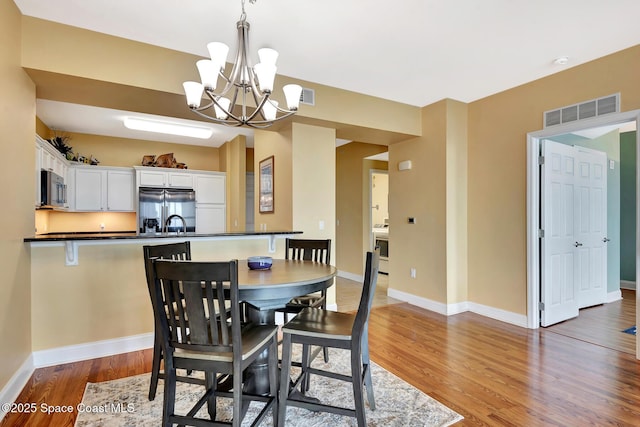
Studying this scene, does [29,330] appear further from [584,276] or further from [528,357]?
[584,276]

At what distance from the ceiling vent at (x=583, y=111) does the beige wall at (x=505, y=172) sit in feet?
0.21

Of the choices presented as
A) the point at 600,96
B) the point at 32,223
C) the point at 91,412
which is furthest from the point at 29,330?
the point at 600,96

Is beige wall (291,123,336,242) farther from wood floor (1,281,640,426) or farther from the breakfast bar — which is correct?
wood floor (1,281,640,426)

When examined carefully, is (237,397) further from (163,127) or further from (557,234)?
(163,127)

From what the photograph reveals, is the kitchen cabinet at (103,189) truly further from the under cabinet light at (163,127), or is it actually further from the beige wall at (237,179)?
the beige wall at (237,179)

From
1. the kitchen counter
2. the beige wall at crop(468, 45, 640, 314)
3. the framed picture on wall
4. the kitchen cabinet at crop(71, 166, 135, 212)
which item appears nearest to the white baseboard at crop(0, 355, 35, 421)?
the kitchen counter

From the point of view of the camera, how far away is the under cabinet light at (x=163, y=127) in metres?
5.00

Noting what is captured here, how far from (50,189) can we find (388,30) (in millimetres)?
4296

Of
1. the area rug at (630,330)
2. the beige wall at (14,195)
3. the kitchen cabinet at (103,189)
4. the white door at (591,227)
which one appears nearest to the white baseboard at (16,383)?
the beige wall at (14,195)

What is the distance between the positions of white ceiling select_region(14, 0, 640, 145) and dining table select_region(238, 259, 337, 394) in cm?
183

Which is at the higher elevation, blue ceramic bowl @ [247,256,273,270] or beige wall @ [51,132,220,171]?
beige wall @ [51,132,220,171]

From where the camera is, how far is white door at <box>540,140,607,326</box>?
3686 mm

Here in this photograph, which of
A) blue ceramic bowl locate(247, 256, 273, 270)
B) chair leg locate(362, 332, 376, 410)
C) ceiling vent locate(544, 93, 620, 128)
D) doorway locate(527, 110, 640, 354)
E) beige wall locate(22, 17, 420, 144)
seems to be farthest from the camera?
doorway locate(527, 110, 640, 354)

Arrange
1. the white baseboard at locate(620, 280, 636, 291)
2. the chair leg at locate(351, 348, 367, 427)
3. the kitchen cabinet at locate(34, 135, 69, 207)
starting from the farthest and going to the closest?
the white baseboard at locate(620, 280, 636, 291) → the kitchen cabinet at locate(34, 135, 69, 207) → the chair leg at locate(351, 348, 367, 427)
